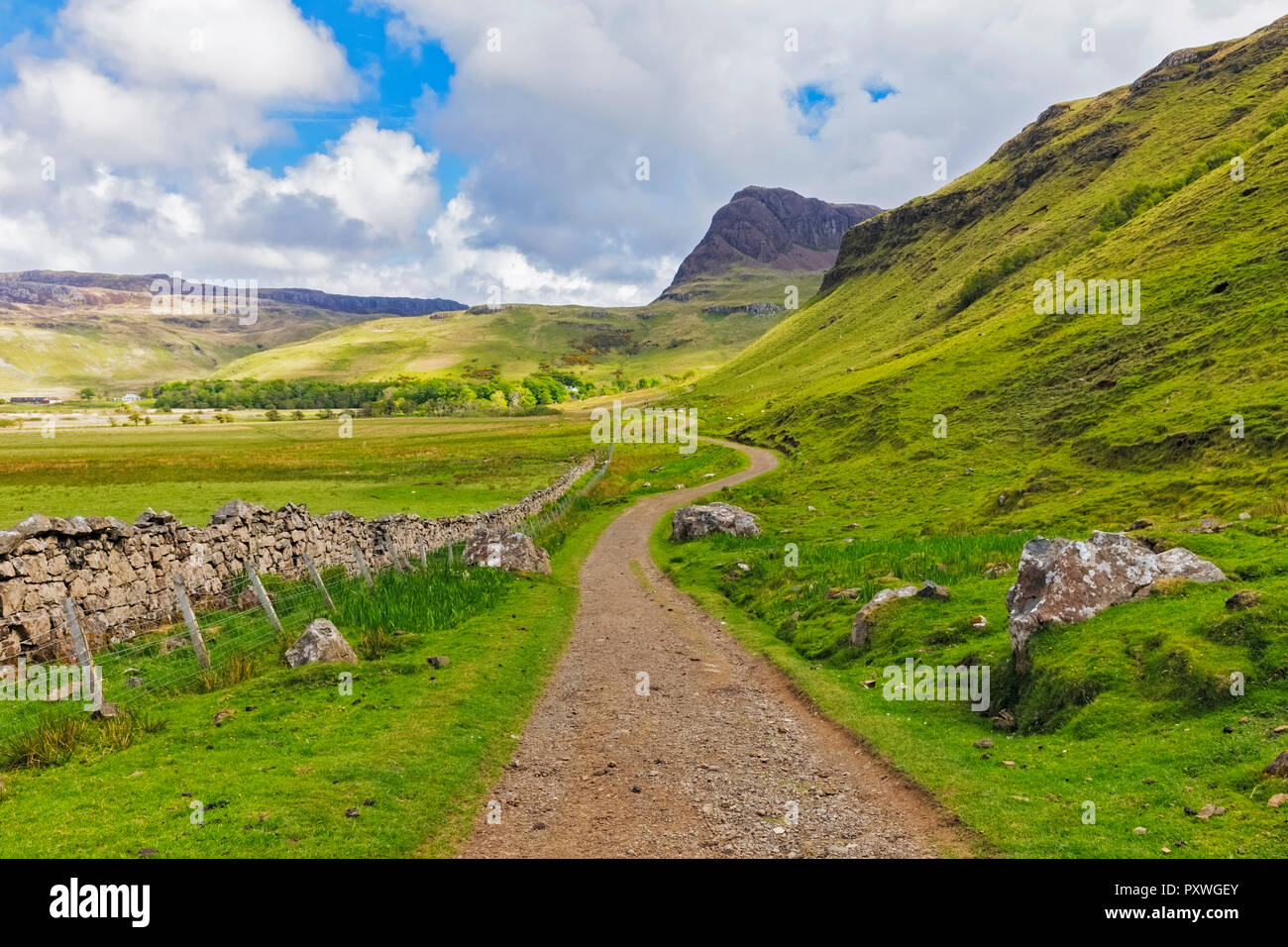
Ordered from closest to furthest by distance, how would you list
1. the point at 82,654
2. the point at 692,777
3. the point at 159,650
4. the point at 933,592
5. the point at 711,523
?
the point at 692,777 < the point at 82,654 < the point at 159,650 < the point at 933,592 < the point at 711,523

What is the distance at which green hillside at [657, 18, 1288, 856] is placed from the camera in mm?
9680

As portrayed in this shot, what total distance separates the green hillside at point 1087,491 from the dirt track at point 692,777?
0.94 metres

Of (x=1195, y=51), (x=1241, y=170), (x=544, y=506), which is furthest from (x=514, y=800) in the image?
(x=1195, y=51)

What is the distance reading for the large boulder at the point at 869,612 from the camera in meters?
17.9

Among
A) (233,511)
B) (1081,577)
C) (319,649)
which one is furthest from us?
(233,511)

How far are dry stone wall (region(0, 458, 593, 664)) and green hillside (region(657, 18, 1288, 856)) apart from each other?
15.7 m

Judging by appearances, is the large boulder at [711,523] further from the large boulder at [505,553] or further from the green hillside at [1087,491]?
the large boulder at [505,553]

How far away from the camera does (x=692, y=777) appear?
38.0 feet

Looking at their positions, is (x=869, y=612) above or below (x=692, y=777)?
above

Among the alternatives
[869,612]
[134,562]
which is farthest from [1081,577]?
[134,562]

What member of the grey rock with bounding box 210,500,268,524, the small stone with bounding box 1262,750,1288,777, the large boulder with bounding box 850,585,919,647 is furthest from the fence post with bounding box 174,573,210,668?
the small stone with bounding box 1262,750,1288,777

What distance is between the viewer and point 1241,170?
66.8 meters

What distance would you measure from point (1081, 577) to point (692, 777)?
832 cm

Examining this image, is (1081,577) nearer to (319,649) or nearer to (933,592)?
(933,592)
